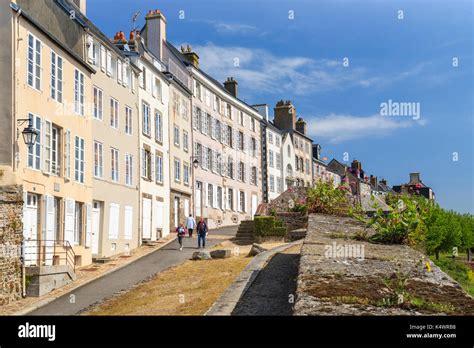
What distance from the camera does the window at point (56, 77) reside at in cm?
2027

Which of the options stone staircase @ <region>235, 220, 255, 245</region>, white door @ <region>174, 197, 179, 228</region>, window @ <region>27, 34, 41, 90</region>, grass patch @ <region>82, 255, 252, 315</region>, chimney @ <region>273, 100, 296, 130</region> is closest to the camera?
grass patch @ <region>82, 255, 252, 315</region>

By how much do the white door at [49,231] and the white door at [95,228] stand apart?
432 cm

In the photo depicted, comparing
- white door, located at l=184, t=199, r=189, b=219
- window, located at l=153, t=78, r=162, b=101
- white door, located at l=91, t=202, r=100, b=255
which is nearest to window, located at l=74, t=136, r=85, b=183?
white door, located at l=91, t=202, r=100, b=255

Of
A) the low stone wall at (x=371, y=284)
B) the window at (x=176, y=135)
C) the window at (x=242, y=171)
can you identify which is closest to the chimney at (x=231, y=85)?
the window at (x=242, y=171)

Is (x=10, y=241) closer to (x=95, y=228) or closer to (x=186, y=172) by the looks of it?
(x=95, y=228)

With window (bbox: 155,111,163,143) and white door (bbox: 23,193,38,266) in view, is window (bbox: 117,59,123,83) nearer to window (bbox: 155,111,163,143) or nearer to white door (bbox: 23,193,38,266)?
window (bbox: 155,111,163,143)

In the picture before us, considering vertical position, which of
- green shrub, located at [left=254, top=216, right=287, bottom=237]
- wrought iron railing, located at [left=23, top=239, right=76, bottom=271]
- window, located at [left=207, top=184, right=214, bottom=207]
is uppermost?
window, located at [left=207, top=184, right=214, bottom=207]

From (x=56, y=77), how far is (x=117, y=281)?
740cm

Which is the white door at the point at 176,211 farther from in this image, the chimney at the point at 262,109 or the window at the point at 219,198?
the chimney at the point at 262,109

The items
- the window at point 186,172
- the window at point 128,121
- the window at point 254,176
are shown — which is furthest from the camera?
the window at point 254,176

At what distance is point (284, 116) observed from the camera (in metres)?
60.5

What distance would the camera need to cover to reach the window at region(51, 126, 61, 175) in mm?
20328

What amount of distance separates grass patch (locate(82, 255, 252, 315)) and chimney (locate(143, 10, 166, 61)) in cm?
2191
